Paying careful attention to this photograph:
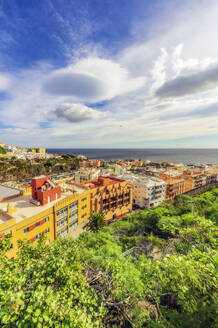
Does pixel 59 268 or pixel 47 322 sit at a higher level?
pixel 59 268

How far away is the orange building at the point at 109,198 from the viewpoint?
118 feet

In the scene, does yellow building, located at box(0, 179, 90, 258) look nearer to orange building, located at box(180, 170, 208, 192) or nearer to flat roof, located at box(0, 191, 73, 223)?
flat roof, located at box(0, 191, 73, 223)

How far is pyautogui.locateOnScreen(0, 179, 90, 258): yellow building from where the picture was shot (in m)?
19.0

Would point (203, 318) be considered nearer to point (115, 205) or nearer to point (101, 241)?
point (101, 241)

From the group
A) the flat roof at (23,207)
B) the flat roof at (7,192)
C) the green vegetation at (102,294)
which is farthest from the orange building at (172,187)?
the green vegetation at (102,294)

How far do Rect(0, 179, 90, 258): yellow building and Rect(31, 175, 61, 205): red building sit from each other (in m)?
0.99

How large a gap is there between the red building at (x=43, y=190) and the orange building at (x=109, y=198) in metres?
9.90

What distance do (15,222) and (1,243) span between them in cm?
1277

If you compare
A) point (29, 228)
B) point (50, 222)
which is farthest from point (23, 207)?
point (50, 222)

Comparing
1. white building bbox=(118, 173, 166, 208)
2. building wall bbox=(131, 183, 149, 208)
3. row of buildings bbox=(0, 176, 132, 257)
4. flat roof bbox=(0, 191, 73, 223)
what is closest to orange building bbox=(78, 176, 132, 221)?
row of buildings bbox=(0, 176, 132, 257)

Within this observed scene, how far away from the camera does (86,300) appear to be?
14.8 ft

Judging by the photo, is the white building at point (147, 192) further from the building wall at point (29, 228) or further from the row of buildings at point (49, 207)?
the building wall at point (29, 228)

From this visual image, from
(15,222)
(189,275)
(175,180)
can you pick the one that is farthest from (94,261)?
(175,180)

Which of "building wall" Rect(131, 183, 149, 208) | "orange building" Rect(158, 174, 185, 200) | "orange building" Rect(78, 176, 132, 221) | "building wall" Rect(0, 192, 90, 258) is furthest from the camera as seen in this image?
"orange building" Rect(158, 174, 185, 200)
